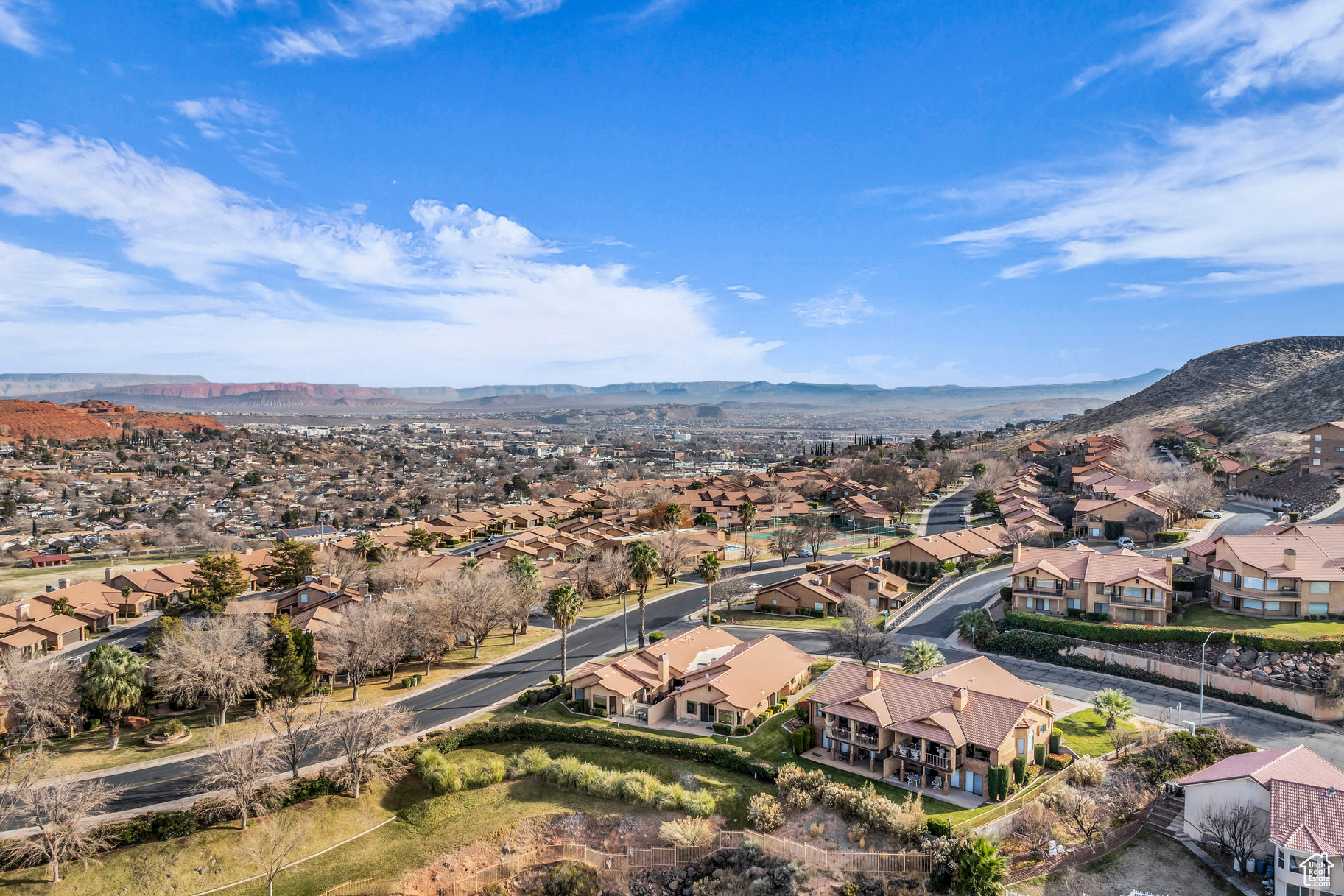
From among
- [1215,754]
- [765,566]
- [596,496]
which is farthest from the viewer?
[596,496]

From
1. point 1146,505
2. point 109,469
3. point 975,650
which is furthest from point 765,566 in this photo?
point 109,469

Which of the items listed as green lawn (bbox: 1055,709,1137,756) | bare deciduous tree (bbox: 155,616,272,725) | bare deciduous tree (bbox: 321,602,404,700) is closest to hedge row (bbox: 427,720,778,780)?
bare deciduous tree (bbox: 321,602,404,700)

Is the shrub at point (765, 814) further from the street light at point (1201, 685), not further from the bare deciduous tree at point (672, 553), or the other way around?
the bare deciduous tree at point (672, 553)

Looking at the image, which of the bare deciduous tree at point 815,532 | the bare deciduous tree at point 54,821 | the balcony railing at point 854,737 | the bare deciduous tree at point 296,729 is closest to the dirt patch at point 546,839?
the balcony railing at point 854,737

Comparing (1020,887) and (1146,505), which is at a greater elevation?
(1146,505)

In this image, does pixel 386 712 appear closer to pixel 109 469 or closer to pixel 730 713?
pixel 730 713

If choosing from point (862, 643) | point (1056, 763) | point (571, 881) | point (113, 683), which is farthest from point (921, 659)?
point (113, 683)
